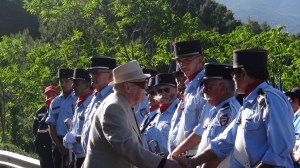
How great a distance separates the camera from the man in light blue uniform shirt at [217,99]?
6.43 metres

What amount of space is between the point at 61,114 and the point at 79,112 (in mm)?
1512

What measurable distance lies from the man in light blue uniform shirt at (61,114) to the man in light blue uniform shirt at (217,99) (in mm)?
5284

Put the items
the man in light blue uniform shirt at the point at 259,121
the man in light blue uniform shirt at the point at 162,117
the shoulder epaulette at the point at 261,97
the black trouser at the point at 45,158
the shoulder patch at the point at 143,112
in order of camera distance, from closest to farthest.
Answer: the man in light blue uniform shirt at the point at 259,121 → the shoulder epaulette at the point at 261,97 → the man in light blue uniform shirt at the point at 162,117 → the shoulder patch at the point at 143,112 → the black trouser at the point at 45,158

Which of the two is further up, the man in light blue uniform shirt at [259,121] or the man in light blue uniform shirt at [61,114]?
the man in light blue uniform shirt at [259,121]

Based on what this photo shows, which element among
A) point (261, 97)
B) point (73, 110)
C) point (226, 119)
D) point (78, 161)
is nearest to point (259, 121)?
point (261, 97)

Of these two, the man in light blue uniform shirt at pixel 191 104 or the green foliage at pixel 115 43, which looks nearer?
the man in light blue uniform shirt at pixel 191 104

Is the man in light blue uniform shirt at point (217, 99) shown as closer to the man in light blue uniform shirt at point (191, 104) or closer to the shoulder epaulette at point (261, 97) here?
the man in light blue uniform shirt at point (191, 104)

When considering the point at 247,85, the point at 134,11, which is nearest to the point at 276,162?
the point at 247,85

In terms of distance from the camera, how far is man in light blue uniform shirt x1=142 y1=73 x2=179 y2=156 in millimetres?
8344

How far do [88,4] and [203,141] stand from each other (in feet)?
62.9

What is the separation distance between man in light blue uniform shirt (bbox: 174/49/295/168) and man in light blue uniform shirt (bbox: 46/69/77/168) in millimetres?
6149

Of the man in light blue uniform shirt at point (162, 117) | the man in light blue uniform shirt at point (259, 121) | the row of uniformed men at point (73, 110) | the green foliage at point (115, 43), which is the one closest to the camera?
the man in light blue uniform shirt at point (259, 121)

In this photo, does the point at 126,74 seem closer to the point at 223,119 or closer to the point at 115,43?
the point at 223,119

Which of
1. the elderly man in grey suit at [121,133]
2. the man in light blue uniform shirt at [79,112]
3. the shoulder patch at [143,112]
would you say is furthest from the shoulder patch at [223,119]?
the man in light blue uniform shirt at [79,112]
